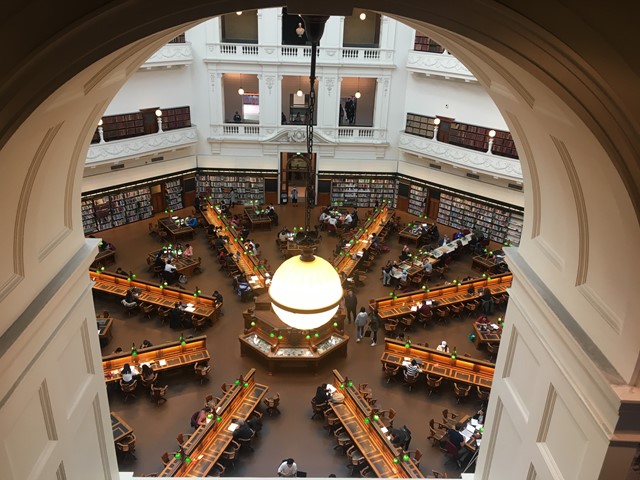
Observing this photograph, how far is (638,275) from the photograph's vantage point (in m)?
2.93

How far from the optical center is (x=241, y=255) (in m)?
16.2

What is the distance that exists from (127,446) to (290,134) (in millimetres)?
13476

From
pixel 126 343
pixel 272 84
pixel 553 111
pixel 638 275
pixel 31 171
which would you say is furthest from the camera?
pixel 272 84

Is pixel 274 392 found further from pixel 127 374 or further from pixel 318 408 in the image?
pixel 127 374

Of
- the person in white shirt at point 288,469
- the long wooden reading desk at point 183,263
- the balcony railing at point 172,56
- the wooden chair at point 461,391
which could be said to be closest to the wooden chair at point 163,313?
the long wooden reading desk at point 183,263

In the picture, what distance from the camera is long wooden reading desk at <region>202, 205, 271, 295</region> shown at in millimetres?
14797

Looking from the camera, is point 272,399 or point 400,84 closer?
point 272,399

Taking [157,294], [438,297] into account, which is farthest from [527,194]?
[157,294]

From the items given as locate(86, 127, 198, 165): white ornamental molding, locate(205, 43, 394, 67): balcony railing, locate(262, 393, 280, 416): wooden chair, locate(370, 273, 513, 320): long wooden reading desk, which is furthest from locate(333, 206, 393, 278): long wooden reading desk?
locate(86, 127, 198, 165): white ornamental molding

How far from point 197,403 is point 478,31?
33.7 feet

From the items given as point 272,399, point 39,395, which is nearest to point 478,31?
point 39,395

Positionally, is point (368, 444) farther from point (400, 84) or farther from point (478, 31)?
point (400, 84)

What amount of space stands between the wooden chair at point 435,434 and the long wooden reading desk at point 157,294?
20.2 feet

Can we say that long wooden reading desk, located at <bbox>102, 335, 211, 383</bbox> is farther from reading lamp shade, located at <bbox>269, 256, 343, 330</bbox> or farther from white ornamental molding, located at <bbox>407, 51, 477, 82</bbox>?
white ornamental molding, located at <bbox>407, 51, 477, 82</bbox>
